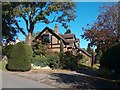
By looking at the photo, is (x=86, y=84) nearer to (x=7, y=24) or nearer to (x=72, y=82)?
(x=72, y=82)

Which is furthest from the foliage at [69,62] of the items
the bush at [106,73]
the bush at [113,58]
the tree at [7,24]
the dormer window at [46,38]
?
the dormer window at [46,38]

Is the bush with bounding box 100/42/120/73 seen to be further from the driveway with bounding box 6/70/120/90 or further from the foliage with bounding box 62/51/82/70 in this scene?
the driveway with bounding box 6/70/120/90

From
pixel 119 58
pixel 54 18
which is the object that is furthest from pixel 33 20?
pixel 119 58

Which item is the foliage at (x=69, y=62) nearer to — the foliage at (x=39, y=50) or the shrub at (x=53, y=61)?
the shrub at (x=53, y=61)

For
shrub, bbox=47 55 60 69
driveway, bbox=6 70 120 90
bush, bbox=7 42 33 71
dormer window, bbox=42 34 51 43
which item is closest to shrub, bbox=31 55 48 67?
shrub, bbox=47 55 60 69

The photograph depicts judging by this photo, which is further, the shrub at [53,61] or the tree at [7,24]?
the tree at [7,24]

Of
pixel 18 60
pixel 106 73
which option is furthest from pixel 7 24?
pixel 106 73

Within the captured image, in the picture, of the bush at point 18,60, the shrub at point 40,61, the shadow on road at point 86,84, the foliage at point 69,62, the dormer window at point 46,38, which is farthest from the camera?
the dormer window at point 46,38

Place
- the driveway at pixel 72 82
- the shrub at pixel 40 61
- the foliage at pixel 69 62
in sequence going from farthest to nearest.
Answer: the foliage at pixel 69 62, the shrub at pixel 40 61, the driveway at pixel 72 82

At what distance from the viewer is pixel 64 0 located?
38.4 metres

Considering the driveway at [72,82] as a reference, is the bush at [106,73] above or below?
below

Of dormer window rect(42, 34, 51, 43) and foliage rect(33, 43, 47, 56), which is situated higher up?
dormer window rect(42, 34, 51, 43)

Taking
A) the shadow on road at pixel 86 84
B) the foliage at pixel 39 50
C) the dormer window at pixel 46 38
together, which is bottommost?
the shadow on road at pixel 86 84

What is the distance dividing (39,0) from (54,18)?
411cm
